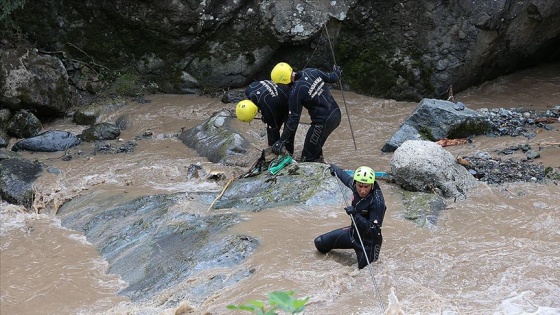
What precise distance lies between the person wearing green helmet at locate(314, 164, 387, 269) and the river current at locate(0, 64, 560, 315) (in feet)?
0.59

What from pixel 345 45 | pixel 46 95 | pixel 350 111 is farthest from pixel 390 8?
pixel 46 95

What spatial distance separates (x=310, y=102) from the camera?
796cm

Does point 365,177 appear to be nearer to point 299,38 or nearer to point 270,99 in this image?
point 270,99

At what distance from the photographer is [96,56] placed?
12359 mm

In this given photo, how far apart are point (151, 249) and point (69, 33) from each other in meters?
7.35

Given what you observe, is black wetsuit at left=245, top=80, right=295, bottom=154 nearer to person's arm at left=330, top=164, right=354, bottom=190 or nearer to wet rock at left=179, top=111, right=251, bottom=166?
wet rock at left=179, top=111, right=251, bottom=166

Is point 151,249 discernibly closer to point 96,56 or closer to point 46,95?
point 46,95

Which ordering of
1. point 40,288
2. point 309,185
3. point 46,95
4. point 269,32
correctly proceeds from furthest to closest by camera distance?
point 269,32 < point 46,95 < point 309,185 < point 40,288

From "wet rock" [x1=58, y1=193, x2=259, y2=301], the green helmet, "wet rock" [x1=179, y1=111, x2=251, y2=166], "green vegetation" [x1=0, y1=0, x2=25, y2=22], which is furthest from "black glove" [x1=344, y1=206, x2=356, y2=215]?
"green vegetation" [x1=0, y1=0, x2=25, y2=22]

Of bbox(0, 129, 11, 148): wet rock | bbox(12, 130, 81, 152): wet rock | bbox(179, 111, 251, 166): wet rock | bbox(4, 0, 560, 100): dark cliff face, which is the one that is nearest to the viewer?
bbox(179, 111, 251, 166): wet rock

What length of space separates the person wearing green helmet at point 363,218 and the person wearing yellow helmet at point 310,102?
7.57 feet

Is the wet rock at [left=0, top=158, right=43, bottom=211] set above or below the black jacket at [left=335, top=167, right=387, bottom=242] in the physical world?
below

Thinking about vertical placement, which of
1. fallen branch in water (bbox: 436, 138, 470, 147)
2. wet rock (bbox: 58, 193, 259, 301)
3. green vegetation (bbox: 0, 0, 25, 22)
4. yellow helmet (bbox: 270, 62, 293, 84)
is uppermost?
green vegetation (bbox: 0, 0, 25, 22)

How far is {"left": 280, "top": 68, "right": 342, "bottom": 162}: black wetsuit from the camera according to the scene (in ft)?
25.7
